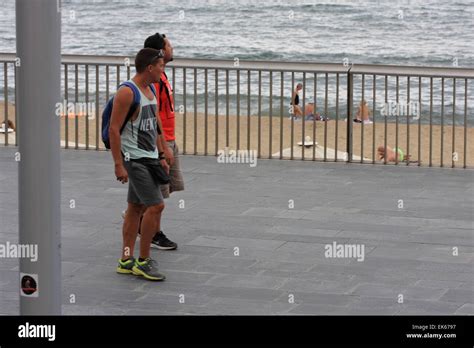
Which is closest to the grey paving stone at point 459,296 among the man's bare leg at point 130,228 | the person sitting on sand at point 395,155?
the man's bare leg at point 130,228

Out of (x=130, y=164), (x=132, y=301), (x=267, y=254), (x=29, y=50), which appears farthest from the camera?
(x=267, y=254)

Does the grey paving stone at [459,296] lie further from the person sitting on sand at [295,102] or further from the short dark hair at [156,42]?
the person sitting on sand at [295,102]

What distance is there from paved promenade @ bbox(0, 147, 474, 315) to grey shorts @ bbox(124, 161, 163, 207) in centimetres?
59

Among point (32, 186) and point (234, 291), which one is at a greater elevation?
point (32, 186)

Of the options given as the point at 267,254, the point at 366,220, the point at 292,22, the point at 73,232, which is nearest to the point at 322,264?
the point at 267,254

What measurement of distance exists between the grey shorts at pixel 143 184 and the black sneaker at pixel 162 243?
893 mm

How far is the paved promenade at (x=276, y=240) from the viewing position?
8203mm

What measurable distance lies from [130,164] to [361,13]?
56448 mm

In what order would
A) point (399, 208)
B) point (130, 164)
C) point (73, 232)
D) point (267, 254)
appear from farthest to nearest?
1. point (399, 208)
2. point (73, 232)
3. point (267, 254)
4. point (130, 164)

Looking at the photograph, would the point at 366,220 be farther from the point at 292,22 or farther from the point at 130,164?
the point at 292,22

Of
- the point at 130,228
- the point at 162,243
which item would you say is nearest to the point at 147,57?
the point at 130,228

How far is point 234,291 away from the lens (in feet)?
27.7

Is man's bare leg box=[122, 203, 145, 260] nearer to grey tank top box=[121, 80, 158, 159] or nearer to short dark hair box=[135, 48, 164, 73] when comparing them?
grey tank top box=[121, 80, 158, 159]

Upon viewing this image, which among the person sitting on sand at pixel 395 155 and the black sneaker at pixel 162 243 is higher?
the black sneaker at pixel 162 243
